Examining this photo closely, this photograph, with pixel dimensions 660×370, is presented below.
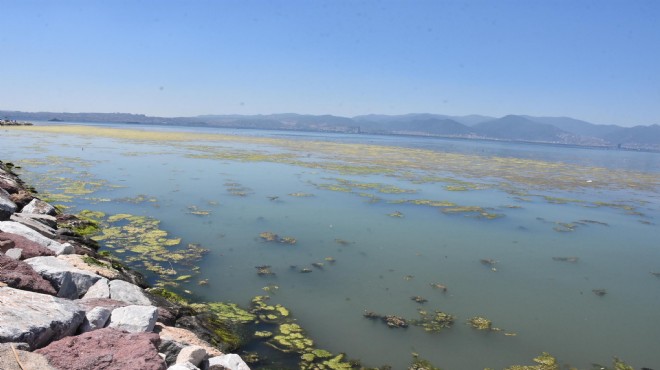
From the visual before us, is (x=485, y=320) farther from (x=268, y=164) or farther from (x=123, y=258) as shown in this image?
(x=268, y=164)

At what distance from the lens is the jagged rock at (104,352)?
4113mm

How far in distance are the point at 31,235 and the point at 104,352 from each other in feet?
17.1

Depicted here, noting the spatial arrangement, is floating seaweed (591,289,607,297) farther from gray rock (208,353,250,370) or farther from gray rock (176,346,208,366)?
gray rock (176,346,208,366)

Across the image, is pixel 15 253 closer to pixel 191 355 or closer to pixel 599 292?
pixel 191 355

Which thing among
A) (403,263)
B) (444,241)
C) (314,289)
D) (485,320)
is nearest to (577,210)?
(444,241)

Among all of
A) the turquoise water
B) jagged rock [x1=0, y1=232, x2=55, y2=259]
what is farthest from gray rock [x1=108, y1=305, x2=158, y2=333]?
the turquoise water

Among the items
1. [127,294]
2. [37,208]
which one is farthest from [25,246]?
[37,208]

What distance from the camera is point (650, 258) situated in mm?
13781

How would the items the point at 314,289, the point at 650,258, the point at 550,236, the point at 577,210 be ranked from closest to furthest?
1. the point at 314,289
2. the point at 650,258
3. the point at 550,236
4. the point at 577,210

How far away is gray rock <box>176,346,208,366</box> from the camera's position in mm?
4814

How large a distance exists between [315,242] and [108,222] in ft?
21.6

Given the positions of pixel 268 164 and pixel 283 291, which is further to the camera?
pixel 268 164

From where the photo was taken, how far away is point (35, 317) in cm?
456

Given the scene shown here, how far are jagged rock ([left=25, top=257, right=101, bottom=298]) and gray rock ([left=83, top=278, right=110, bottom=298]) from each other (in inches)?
4.7
